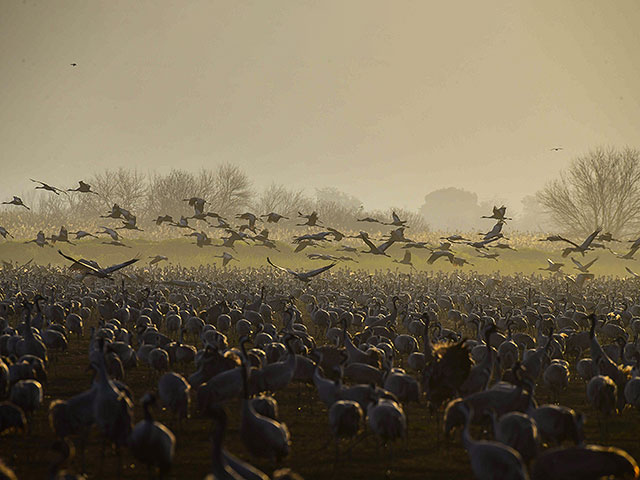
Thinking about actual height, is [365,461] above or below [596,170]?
below

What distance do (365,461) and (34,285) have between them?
3174 centimetres

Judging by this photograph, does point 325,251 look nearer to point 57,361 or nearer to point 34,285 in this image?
point 34,285

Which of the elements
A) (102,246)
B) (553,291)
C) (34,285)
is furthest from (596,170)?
(34,285)

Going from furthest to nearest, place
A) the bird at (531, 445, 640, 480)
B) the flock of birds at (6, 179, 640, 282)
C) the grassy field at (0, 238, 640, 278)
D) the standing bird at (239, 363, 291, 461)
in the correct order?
the grassy field at (0, 238, 640, 278) < the flock of birds at (6, 179, 640, 282) < the standing bird at (239, 363, 291, 461) < the bird at (531, 445, 640, 480)

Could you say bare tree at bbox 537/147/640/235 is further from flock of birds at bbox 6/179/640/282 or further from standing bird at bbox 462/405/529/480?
standing bird at bbox 462/405/529/480

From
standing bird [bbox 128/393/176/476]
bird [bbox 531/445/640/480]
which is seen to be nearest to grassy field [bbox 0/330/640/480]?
standing bird [bbox 128/393/176/476]

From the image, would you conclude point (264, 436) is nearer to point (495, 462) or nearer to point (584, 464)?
point (495, 462)

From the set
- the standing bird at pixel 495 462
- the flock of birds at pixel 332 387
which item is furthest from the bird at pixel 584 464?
the standing bird at pixel 495 462

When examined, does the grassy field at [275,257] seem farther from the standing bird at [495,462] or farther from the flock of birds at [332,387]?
the standing bird at [495,462]

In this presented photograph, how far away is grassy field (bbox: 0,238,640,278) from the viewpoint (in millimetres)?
68750

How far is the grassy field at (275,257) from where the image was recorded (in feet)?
226

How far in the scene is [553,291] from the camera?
1700 inches

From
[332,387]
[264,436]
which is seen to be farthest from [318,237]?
[264,436]

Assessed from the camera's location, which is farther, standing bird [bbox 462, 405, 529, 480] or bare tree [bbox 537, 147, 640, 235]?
bare tree [bbox 537, 147, 640, 235]
